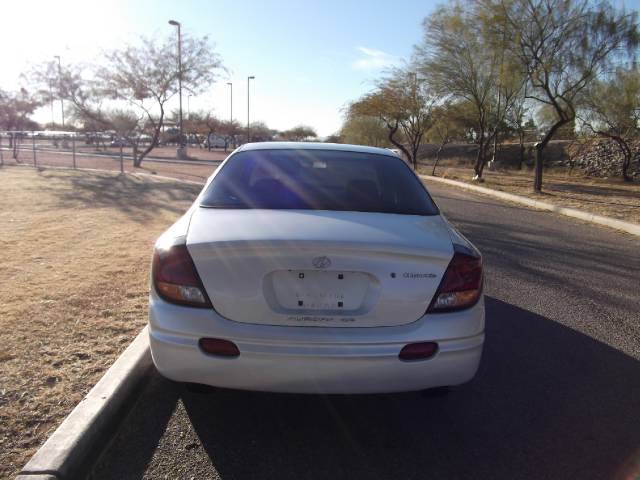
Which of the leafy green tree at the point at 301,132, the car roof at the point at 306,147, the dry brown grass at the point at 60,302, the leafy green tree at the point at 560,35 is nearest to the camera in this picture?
the dry brown grass at the point at 60,302

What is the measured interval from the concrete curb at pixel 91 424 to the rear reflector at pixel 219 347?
0.70m

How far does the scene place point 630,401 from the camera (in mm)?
3172

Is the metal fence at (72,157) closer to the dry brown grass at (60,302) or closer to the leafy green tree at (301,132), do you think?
the dry brown grass at (60,302)

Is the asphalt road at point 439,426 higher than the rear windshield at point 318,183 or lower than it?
lower

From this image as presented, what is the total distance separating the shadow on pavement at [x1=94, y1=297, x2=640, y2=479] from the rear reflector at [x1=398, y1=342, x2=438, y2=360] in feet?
1.72

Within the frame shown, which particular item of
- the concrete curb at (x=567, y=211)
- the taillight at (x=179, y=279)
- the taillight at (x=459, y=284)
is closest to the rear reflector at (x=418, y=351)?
the taillight at (x=459, y=284)

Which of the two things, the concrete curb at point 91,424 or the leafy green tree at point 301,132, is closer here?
the concrete curb at point 91,424

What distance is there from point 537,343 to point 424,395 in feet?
5.14

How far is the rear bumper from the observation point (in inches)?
94.2

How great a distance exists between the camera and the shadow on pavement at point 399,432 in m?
2.45

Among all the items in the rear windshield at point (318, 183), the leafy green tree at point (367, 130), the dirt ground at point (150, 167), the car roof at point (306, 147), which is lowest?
the dirt ground at point (150, 167)

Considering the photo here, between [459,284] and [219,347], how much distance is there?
123 centimetres

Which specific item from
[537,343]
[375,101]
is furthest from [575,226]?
[375,101]

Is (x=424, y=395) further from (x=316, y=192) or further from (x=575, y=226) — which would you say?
(x=575, y=226)
